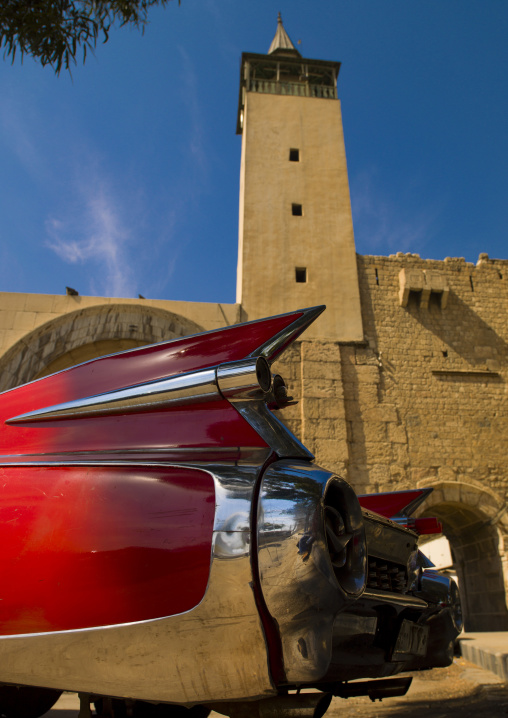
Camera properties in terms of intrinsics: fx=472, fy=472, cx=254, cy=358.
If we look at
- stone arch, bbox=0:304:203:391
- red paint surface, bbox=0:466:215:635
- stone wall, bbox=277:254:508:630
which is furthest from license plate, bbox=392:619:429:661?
stone arch, bbox=0:304:203:391

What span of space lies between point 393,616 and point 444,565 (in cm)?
1330

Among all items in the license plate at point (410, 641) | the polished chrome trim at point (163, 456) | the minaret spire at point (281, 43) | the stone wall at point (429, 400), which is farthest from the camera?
the minaret spire at point (281, 43)

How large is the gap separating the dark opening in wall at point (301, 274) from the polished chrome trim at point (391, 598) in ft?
30.1

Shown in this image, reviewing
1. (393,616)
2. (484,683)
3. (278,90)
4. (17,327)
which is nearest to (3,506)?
(393,616)

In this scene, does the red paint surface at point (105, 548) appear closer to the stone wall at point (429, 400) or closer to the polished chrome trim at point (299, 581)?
the polished chrome trim at point (299, 581)

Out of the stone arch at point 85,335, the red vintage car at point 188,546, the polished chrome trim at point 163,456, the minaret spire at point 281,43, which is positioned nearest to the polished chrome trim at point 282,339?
the red vintage car at point 188,546

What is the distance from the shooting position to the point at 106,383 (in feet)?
4.57

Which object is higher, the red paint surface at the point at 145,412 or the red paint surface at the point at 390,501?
the red paint surface at the point at 145,412

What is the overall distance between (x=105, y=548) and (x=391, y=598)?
79 centimetres

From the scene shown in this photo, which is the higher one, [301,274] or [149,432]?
[301,274]

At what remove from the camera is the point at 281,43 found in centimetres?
1584

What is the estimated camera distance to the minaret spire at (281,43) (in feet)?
49.2

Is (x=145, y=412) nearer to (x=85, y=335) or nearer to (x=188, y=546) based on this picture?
(x=188, y=546)

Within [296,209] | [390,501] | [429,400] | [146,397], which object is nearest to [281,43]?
[296,209]
